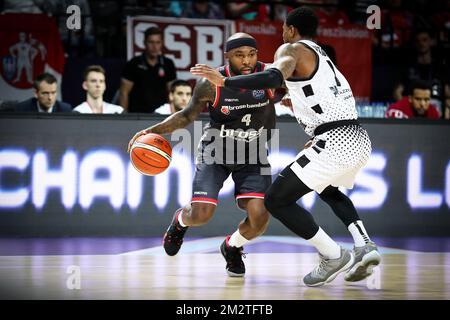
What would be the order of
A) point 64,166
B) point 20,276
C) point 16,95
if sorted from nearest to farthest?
point 20,276
point 64,166
point 16,95

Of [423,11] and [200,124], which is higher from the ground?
[423,11]

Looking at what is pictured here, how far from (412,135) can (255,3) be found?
11.1 ft

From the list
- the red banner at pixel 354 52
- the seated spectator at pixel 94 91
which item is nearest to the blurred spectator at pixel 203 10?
the red banner at pixel 354 52

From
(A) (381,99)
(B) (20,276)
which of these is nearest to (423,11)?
(A) (381,99)

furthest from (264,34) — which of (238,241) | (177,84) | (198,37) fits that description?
(238,241)

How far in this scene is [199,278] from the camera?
682 centimetres

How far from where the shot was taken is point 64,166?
9.71 metres

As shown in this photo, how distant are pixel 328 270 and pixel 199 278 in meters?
1.05

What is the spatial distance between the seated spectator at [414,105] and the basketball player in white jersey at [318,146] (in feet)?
14.8

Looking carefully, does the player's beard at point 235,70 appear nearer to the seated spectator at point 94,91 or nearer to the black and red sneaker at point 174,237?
the black and red sneaker at point 174,237

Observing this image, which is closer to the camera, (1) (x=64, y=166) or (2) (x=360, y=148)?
(2) (x=360, y=148)

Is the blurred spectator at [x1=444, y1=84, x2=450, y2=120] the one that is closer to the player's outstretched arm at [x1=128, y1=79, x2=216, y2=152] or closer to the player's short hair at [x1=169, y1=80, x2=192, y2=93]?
the player's short hair at [x1=169, y1=80, x2=192, y2=93]

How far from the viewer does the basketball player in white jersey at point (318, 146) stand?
625 centimetres
